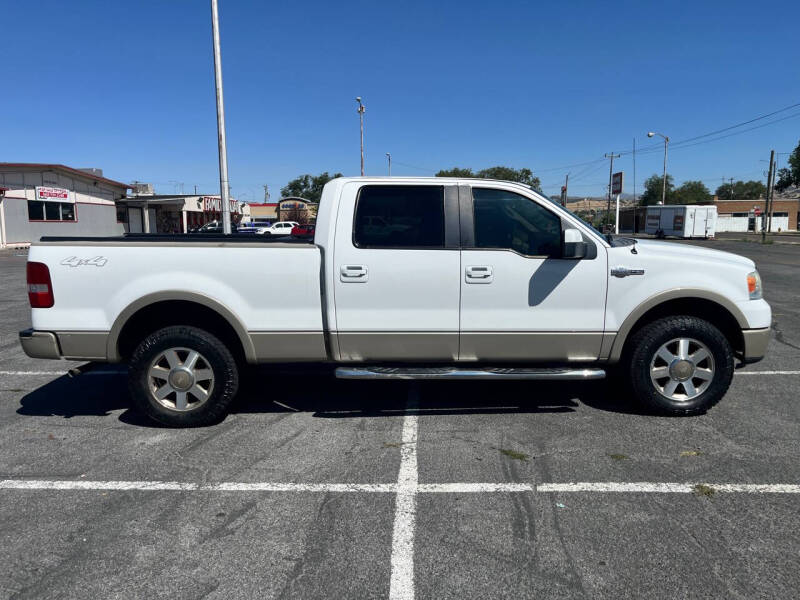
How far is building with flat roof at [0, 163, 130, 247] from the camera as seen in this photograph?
34406 mm

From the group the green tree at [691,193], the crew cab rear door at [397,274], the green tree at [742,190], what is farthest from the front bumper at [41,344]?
the green tree at [742,190]

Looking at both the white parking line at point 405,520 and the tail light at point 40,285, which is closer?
the white parking line at point 405,520

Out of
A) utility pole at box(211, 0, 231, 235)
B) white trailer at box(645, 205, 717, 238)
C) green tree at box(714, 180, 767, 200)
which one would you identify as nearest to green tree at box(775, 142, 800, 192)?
white trailer at box(645, 205, 717, 238)

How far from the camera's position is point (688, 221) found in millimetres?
45031

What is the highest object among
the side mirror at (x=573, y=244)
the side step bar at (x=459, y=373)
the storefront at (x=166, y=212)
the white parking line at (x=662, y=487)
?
the storefront at (x=166, y=212)

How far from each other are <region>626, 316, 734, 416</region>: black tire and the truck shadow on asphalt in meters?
0.34

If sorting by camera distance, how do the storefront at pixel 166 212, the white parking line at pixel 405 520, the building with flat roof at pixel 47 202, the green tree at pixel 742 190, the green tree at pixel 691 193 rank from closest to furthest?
the white parking line at pixel 405 520, the building with flat roof at pixel 47 202, the storefront at pixel 166 212, the green tree at pixel 691 193, the green tree at pixel 742 190

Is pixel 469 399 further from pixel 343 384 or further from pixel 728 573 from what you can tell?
pixel 728 573

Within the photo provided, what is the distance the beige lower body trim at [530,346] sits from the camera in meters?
4.80

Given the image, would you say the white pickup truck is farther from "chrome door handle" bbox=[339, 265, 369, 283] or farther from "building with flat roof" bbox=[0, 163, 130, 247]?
"building with flat roof" bbox=[0, 163, 130, 247]

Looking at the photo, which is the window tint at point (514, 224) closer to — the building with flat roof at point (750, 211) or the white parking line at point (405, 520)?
the white parking line at point (405, 520)

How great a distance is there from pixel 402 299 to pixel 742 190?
15023 cm

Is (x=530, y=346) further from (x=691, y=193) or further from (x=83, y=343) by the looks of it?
(x=691, y=193)

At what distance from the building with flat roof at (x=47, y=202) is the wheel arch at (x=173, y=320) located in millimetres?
35008
